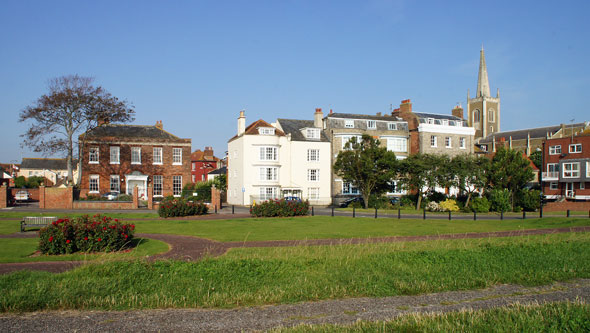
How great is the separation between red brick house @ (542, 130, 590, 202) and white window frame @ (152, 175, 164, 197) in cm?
4497

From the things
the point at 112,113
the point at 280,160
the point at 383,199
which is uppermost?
the point at 112,113

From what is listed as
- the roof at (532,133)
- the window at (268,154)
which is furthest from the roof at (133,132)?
the roof at (532,133)

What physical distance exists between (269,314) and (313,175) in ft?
151

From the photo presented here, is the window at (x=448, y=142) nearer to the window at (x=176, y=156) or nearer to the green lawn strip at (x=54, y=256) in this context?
the window at (x=176, y=156)

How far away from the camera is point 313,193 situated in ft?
179

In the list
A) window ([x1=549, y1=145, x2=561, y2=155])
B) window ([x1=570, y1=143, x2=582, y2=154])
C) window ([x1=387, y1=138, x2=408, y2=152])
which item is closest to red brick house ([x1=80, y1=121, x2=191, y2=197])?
window ([x1=387, y1=138, x2=408, y2=152])

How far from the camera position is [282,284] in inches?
417

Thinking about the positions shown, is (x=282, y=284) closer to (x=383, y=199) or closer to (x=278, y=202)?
(x=278, y=202)

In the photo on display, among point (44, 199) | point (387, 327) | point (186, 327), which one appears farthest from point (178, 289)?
point (44, 199)

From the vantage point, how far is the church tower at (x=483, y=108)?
131m

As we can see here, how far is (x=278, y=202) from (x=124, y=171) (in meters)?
27.3

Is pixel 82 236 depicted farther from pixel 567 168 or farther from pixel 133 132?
pixel 567 168

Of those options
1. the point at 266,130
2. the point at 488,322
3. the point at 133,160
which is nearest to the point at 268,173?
the point at 266,130

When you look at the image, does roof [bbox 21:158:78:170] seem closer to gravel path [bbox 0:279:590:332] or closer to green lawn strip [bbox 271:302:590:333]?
gravel path [bbox 0:279:590:332]
